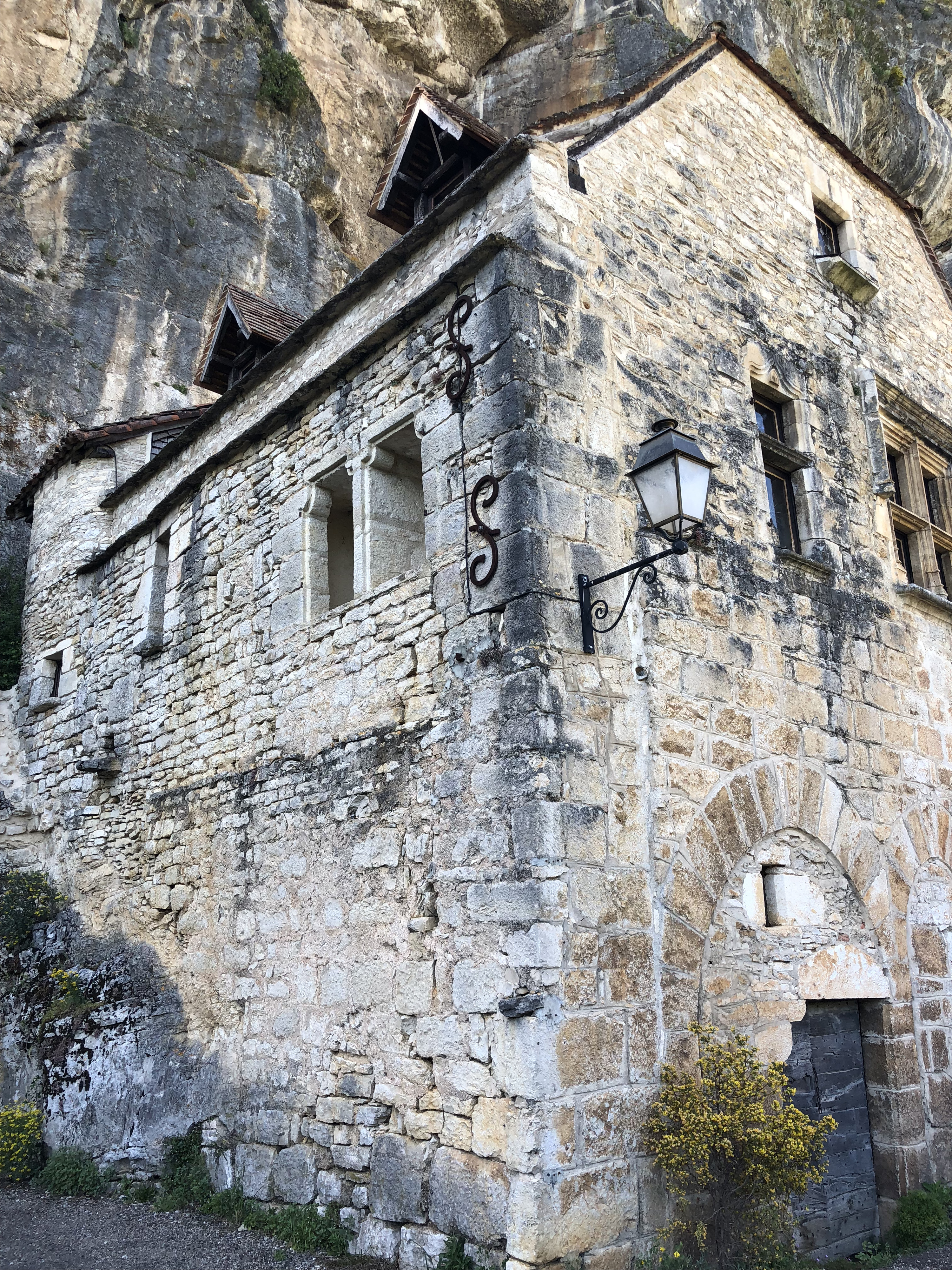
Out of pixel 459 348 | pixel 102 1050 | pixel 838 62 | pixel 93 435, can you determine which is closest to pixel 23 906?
pixel 102 1050

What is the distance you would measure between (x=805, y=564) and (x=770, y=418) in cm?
Answer: 113

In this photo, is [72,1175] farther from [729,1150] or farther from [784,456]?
[784,456]

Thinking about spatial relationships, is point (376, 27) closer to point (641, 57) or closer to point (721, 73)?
point (641, 57)

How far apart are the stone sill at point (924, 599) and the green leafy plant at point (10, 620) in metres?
8.59

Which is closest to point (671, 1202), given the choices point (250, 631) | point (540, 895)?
point (540, 895)

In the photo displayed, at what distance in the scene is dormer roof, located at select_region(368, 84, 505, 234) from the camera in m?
5.94

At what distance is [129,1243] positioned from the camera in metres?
5.09

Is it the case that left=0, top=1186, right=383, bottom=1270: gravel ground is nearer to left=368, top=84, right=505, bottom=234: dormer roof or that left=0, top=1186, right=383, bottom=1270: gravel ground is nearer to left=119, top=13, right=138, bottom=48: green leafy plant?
left=368, top=84, right=505, bottom=234: dormer roof

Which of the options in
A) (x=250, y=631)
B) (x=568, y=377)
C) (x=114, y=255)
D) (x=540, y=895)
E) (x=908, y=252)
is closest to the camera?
(x=540, y=895)

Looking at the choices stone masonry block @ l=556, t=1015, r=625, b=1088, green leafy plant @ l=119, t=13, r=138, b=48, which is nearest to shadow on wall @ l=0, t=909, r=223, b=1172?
stone masonry block @ l=556, t=1015, r=625, b=1088

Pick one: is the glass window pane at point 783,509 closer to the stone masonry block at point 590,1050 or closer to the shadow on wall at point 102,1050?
the stone masonry block at point 590,1050

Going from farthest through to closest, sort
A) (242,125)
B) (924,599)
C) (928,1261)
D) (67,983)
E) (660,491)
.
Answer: (242,125)
(67,983)
(924,599)
(928,1261)
(660,491)

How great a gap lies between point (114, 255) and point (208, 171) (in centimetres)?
225

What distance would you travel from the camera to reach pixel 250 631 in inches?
256
